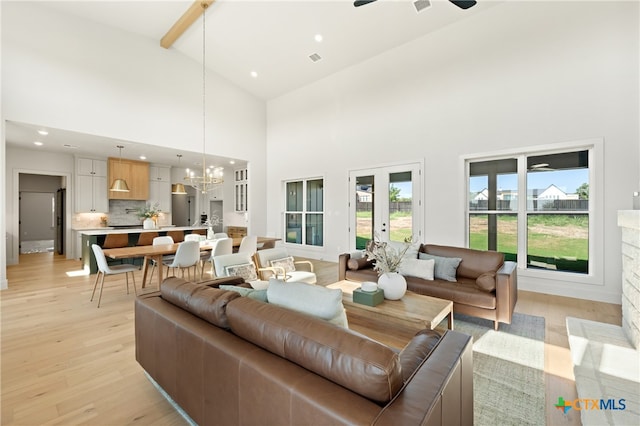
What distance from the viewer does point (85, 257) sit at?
18.6ft

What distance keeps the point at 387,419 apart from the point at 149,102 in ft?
23.0

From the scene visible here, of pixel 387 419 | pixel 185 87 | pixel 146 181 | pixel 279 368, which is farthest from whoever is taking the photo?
pixel 146 181

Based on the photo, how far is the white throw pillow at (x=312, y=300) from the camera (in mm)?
1435

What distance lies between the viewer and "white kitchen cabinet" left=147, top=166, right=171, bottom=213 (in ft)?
27.1

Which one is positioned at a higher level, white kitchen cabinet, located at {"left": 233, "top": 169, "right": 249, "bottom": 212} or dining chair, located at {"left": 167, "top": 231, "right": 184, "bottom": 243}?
white kitchen cabinet, located at {"left": 233, "top": 169, "right": 249, "bottom": 212}

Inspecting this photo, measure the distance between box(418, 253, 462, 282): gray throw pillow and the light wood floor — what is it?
1026mm

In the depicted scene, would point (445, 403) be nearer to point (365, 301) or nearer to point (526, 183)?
point (365, 301)

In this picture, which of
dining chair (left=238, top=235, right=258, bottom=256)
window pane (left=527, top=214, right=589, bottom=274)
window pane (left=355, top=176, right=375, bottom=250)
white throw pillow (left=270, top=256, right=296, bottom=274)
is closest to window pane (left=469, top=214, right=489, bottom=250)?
window pane (left=527, top=214, right=589, bottom=274)

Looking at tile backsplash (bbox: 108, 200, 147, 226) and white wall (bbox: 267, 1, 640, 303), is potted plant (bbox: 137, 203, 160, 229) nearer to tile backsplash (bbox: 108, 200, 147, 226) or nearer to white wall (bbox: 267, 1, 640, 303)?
tile backsplash (bbox: 108, 200, 147, 226)

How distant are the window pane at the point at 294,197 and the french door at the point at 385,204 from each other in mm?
1754

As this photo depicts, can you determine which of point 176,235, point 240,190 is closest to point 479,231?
point 176,235

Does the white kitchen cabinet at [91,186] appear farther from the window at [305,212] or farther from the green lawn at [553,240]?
the green lawn at [553,240]

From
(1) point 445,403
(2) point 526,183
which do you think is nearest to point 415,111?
(2) point 526,183

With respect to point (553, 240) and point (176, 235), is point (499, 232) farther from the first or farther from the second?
point (176, 235)
